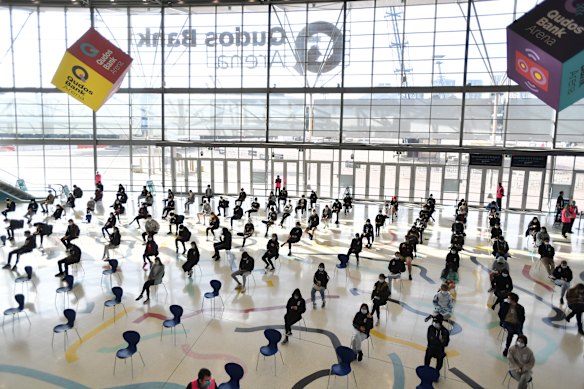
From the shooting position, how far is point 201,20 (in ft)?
88.1

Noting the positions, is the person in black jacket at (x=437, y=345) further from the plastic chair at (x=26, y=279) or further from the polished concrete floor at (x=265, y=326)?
the plastic chair at (x=26, y=279)

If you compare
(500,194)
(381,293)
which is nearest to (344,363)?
(381,293)

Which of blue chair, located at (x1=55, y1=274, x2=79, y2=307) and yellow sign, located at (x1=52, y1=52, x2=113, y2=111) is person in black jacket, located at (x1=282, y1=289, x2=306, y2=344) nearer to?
blue chair, located at (x1=55, y1=274, x2=79, y2=307)

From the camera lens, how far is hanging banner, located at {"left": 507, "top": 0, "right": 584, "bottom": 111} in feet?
36.3

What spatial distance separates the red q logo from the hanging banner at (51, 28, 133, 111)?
44.5ft

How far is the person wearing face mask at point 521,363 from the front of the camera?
6.75 m

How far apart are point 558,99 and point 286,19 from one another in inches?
694

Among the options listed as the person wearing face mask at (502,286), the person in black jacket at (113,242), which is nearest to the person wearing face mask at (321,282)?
the person wearing face mask at (502,286)

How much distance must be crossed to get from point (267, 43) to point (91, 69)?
12235mm

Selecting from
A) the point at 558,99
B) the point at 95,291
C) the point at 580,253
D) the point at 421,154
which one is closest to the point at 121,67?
the point at 95,291

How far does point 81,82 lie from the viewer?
16.5 meters

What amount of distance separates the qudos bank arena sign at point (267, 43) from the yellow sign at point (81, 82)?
36.9ft

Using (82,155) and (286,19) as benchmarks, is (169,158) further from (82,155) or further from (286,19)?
(82,155)

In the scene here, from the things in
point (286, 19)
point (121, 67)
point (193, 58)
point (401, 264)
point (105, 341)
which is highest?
point (286, 19)
